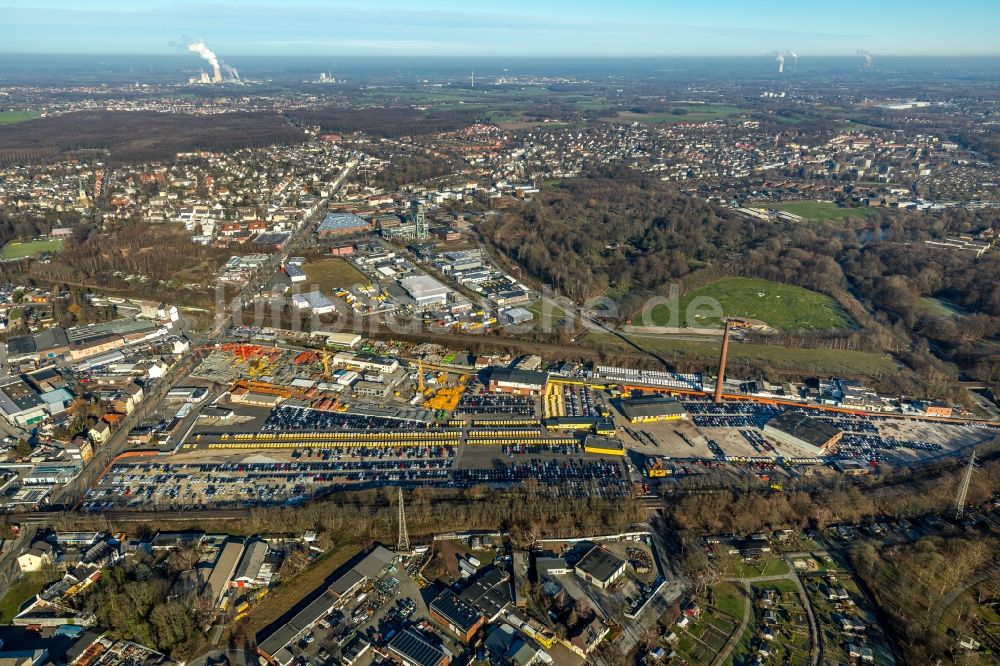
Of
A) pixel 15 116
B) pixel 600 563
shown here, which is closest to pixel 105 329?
pixel 600 563

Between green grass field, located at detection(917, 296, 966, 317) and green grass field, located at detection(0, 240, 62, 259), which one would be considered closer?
green grass field, located at detection(917, 296, 966, 317)

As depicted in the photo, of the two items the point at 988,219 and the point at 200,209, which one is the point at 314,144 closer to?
the point at 200,209

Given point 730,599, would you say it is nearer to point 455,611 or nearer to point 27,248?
point 455,611

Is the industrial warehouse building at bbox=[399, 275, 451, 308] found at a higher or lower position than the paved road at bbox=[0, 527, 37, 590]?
higher

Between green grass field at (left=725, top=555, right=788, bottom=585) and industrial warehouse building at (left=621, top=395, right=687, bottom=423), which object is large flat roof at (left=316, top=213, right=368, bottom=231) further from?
green grass field at (left=725, top=555, right=788, bottom=585)

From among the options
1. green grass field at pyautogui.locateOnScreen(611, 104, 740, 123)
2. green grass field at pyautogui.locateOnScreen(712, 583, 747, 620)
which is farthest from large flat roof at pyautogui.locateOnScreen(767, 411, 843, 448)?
green grass field at pyautogui.locateOnScreen(611, 104, 740, 123)

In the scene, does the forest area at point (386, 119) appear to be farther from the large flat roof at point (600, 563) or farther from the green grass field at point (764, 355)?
the large flat roof at point (600, 563)

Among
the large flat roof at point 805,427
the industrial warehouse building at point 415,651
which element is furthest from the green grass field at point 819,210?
the industrial warehouse building at point 415,651
